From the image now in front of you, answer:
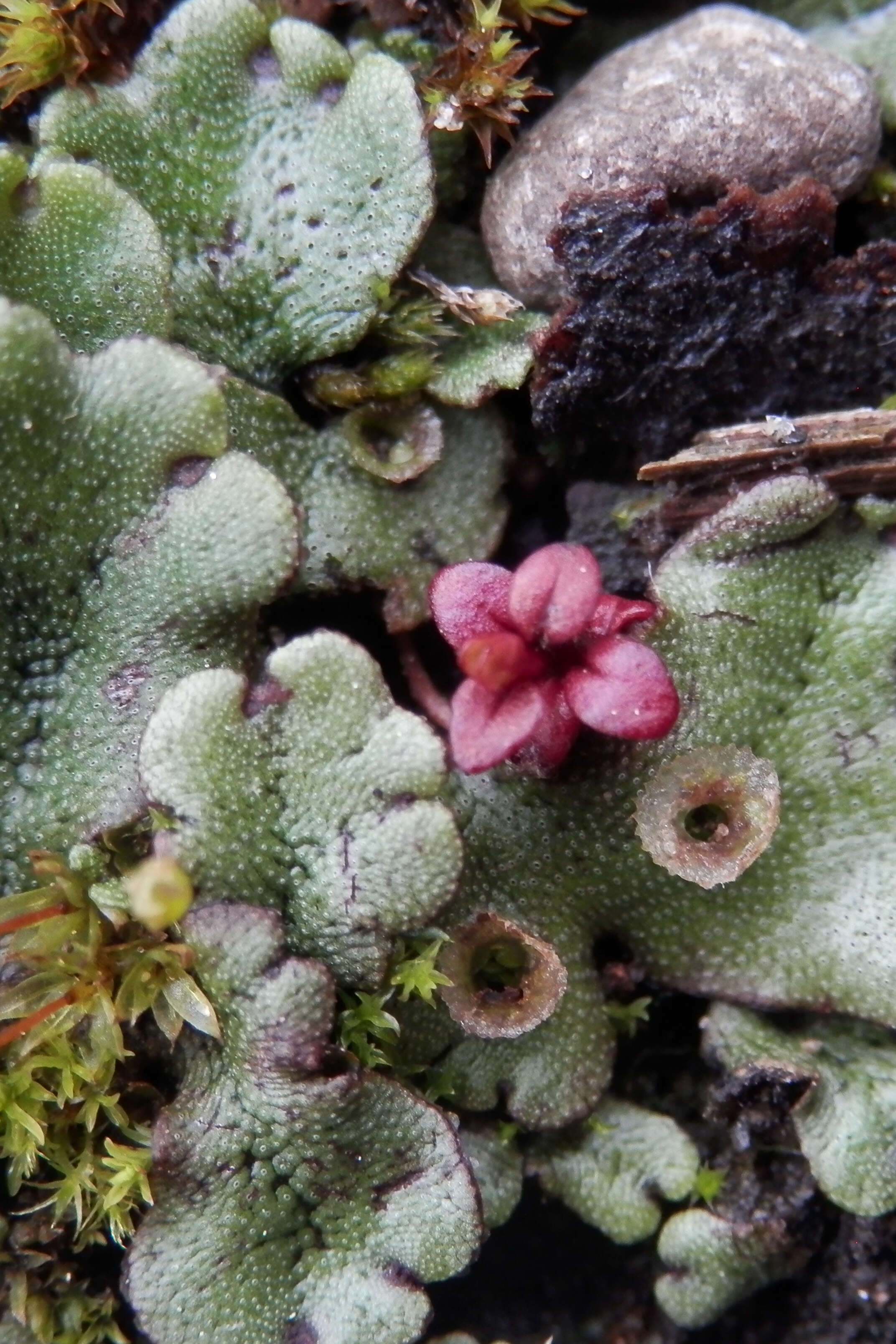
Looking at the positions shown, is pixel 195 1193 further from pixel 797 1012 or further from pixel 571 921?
pixel 797 1012

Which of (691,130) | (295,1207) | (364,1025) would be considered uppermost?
(691,130)

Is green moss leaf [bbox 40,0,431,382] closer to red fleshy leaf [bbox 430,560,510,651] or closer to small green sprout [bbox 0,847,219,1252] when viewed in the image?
red fleshy leaf [bbox 430,560,510,651]

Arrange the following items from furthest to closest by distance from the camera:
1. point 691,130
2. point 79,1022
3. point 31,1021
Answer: point 691,130 < point 79,1022 < point 31,1021

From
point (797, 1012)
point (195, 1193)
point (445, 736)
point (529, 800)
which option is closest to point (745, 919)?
point (797, 1012)

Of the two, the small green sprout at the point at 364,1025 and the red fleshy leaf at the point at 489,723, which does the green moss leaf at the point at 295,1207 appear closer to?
the small green sprout at the point at 364,1025

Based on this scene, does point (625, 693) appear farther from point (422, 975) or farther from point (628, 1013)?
point (628, 1013)

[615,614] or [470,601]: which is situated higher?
[470,601]

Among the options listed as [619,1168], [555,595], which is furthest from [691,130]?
[619,1168]

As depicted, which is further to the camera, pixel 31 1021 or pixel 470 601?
pixel 470 601
